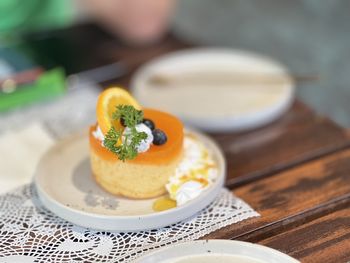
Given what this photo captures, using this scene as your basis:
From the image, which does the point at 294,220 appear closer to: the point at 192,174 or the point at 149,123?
the point at 192,174

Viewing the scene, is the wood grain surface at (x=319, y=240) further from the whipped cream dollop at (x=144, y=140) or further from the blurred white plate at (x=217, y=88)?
the blurred white plate at (x=217, y=88)

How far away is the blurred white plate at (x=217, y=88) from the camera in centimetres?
130

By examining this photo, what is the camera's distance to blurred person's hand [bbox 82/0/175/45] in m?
1.69

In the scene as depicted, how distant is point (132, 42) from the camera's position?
170 cm

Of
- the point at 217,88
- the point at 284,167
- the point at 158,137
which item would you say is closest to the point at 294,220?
the point at 284,167

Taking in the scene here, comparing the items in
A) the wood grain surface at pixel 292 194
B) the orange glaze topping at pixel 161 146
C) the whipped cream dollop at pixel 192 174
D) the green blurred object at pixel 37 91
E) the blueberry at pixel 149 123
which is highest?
the blueberry at pixel 149 123

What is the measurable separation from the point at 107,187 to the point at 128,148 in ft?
0.41

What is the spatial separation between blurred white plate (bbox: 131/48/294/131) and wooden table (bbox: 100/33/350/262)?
0.04m

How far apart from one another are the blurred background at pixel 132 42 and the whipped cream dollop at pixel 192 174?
0.37m

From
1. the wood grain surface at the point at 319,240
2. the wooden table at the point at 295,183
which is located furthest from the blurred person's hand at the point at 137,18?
the wood grain surface at the point at 319,240

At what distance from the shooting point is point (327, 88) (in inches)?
77.0

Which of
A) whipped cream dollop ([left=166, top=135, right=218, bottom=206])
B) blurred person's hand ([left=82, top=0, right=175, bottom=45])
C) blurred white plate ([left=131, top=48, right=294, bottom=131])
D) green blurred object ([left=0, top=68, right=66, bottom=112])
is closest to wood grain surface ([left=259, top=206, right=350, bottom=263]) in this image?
whipped cream dollop ([left=166, top=135, right=218, bottom=206])

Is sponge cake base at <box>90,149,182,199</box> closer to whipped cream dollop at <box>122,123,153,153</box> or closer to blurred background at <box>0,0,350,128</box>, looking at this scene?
whipped cream dollop at <box>122,123,153,153</box>

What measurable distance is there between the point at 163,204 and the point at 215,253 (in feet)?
0.48
